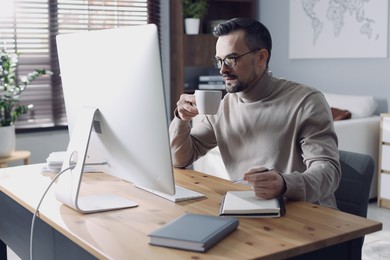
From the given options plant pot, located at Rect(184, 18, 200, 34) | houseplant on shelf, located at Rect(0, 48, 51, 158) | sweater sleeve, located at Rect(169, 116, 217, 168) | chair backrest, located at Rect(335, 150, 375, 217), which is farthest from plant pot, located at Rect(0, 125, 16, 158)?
chair backrest, located at Rect(335, 150, 375, 217)

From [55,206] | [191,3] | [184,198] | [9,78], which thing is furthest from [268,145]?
[191,3]

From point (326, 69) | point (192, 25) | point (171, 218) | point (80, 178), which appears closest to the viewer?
point (171, 218)

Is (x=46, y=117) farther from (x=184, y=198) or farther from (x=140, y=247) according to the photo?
(x=140, y=247)

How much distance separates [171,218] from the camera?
4.55 feet

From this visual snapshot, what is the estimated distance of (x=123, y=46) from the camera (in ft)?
4.41

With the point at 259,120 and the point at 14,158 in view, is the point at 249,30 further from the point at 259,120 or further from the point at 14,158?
the point at 14,158

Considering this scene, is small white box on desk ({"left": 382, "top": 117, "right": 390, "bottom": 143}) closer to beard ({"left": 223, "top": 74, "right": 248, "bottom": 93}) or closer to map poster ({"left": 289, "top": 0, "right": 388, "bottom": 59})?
map poster ({"left": 289, "top": 0, "right": 388, "bottom": 59})

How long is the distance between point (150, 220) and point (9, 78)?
119 inches

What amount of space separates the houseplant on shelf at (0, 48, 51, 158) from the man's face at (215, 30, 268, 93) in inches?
99.6

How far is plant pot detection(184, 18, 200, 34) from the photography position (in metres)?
5.13

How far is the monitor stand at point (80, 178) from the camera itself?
148cm

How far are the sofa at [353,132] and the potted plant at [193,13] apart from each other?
132 centimetres

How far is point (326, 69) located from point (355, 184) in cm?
330

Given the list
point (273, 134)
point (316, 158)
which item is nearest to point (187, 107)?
point (273, 134)
